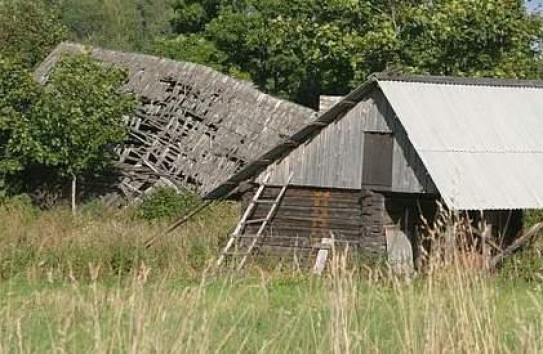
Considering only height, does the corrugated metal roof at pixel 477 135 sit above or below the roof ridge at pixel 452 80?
below

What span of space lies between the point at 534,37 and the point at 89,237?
1681cm

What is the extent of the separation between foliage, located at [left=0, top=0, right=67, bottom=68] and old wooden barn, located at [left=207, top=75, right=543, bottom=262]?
61.5 ft

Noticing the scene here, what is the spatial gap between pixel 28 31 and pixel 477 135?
23171 mm

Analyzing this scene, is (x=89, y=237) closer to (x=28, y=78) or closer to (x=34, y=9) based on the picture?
(x=28, y=78)

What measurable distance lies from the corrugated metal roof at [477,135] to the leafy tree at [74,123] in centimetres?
955

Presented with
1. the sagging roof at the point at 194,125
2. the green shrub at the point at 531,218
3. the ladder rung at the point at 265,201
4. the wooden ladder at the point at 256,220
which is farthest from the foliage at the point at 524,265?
the sagging roof at the point at 194,125

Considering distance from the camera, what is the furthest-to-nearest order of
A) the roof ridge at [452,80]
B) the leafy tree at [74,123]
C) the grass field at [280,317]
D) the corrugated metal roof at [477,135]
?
the leafy tree at [74,123], the roof ridge at [452,80], the corrugated metal roof at [477,135], the grass field at [280,317]

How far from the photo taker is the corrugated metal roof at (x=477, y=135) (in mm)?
17469

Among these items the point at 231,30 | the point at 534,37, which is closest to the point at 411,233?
the point at 534,37

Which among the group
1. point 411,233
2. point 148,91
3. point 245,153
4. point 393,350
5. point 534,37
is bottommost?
point 393,350

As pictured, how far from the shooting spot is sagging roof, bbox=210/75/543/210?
17531 millimetres

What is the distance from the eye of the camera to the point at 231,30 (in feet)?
120

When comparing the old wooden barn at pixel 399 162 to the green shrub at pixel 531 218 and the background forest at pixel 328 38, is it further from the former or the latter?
the background forest at pixel 328 38

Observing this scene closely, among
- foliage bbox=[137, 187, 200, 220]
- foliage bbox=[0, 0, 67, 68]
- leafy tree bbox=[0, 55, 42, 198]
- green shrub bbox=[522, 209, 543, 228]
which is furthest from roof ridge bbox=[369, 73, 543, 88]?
foliage bbox=[0, 0, 67, 68]
